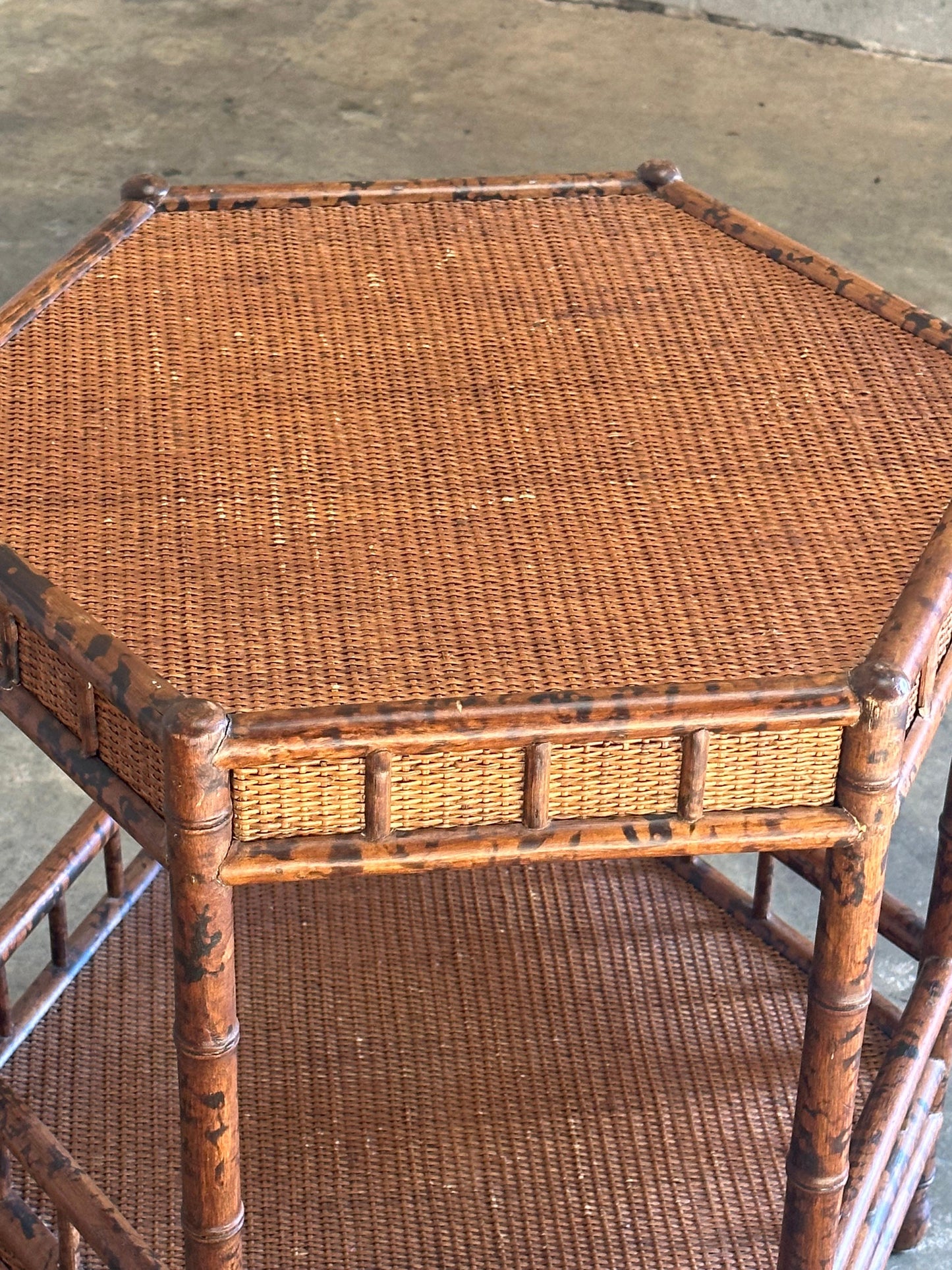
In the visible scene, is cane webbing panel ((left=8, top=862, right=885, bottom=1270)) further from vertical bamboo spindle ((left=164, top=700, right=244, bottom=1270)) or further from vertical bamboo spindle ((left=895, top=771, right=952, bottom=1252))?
vertical bamboo spindle ((left=164, top=700, right=244, bottom=1270))

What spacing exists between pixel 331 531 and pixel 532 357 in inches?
10.9

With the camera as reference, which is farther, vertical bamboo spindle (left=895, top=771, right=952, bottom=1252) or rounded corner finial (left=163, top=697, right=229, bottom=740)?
vertical bamboo spindle (left=895, top=771, right=952, bottom=1252)

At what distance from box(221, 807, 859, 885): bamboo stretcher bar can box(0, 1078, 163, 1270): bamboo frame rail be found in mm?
436

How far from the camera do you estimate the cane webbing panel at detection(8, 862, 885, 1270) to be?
141cm

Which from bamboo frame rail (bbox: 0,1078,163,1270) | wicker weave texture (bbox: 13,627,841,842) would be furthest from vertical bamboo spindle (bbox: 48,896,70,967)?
wicker weave texture (bbox: 13,627,841,842)

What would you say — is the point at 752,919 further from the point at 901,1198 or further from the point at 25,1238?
the point at 25,1238

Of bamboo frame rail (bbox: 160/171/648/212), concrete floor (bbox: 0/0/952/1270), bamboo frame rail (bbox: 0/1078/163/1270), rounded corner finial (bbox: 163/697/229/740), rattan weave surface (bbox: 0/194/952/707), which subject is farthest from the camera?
concrete floor (bbox: 0/0/952/1270)

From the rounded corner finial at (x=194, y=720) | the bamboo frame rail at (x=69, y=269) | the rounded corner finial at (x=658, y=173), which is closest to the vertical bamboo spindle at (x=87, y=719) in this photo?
the rounded corner finial at (x=194, y=720)

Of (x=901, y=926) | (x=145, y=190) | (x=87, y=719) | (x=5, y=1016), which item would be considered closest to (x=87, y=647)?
(x=87, y=719)

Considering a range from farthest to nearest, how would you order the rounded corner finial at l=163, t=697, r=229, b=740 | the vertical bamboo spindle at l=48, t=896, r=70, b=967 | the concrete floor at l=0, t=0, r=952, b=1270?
the concrete floor at l=0, t=0, r=952, b=1270 → the vertical bamboo spindle at l=48, t=896, r=70, b=967 → the rounded corner finial at l=163, t=697, r=229, b=740

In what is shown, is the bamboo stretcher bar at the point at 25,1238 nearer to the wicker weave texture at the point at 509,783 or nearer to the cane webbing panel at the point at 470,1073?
the cane webbing panel at the point at 470,1073

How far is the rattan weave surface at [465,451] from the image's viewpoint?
1.06 m

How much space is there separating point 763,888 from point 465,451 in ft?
2.15

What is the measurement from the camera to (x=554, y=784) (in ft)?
3.36
